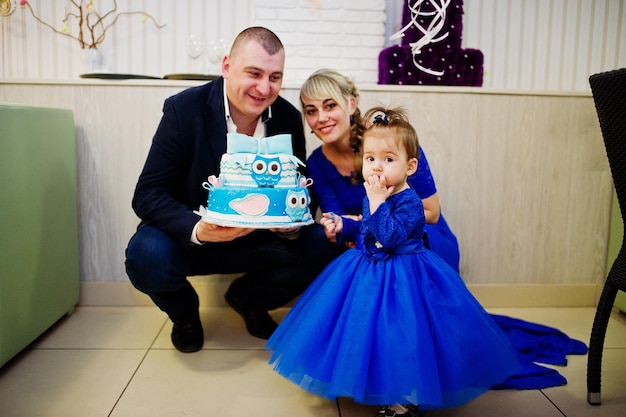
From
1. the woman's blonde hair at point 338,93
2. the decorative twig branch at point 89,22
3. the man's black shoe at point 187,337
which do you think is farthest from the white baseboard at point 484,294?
the decorative twig branch at point 89,22

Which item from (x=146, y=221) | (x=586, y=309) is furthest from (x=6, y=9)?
(x=586, y=309)

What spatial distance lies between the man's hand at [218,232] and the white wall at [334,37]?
113 cm

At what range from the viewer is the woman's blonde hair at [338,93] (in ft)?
6.91

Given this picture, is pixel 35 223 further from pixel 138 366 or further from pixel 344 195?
pixel 344 195

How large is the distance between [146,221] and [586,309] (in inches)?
83.5

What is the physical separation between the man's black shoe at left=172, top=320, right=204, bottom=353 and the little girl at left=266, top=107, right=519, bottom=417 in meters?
0.55

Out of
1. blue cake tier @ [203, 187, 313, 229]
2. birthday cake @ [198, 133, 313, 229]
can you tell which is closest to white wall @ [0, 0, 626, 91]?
birthday cake @ [198, 133, 313, 229]

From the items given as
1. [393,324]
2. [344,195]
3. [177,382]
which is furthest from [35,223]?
[393,324]

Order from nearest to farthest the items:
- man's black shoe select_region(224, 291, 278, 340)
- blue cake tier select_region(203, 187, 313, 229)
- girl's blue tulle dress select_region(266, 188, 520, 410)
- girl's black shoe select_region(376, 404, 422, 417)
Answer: girl's blue tulle dress select_region(266, 188, 520, 410) < girl's black shoe select_region(376, 404, 422, 417) < blue cake tier select_region(203, 187, 313, 229) < man's black shoe select_region(224, 291, 278, 340)

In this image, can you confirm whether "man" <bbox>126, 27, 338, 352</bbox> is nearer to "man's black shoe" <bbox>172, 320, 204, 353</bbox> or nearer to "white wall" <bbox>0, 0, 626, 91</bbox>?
"man's black shoe" <bbox>172, 320, 204, 353</bbox>

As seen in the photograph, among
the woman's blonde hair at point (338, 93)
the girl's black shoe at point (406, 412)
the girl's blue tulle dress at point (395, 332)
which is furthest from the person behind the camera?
the woman's blonde hair at point (338, 93)

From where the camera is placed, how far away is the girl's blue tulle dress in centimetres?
148

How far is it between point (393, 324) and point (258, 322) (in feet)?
3.04

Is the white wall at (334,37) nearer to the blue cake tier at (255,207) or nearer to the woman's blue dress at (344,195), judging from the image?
the woman's blue dress at (344,195)
